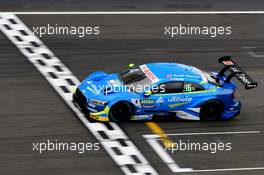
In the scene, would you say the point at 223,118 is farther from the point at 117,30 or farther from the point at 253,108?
the point at 117,30

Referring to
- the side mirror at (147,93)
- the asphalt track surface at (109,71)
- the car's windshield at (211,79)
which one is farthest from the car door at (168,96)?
the car's windshield at (211,79)

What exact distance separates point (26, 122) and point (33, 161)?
2431mm

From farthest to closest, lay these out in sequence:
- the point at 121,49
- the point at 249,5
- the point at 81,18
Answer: the point at 249,5 < the point at 81,18 < the point at 121,49

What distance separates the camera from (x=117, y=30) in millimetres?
28438

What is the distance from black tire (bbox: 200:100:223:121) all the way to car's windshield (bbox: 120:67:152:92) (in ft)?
5.58

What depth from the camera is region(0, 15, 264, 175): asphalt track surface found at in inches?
755

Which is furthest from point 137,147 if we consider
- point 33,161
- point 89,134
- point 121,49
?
point 121,49

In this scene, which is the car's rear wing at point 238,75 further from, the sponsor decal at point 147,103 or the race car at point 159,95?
the sponsor decal at point 147,103

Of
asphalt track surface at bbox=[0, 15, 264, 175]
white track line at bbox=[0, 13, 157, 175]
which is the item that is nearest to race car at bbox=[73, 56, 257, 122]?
asphalt track surface at bbox=[0, 15, 264, 175]

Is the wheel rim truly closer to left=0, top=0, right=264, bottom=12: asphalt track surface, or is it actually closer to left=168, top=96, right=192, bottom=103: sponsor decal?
left=168, top=96, right=192, bottom=103: sponsor decal

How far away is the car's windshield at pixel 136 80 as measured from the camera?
21.2 meters

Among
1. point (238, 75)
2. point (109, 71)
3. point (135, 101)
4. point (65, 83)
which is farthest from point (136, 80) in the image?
point (109, 71)

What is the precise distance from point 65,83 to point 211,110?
15.8 feet

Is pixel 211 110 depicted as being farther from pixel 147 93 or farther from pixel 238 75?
pixel 147 93
